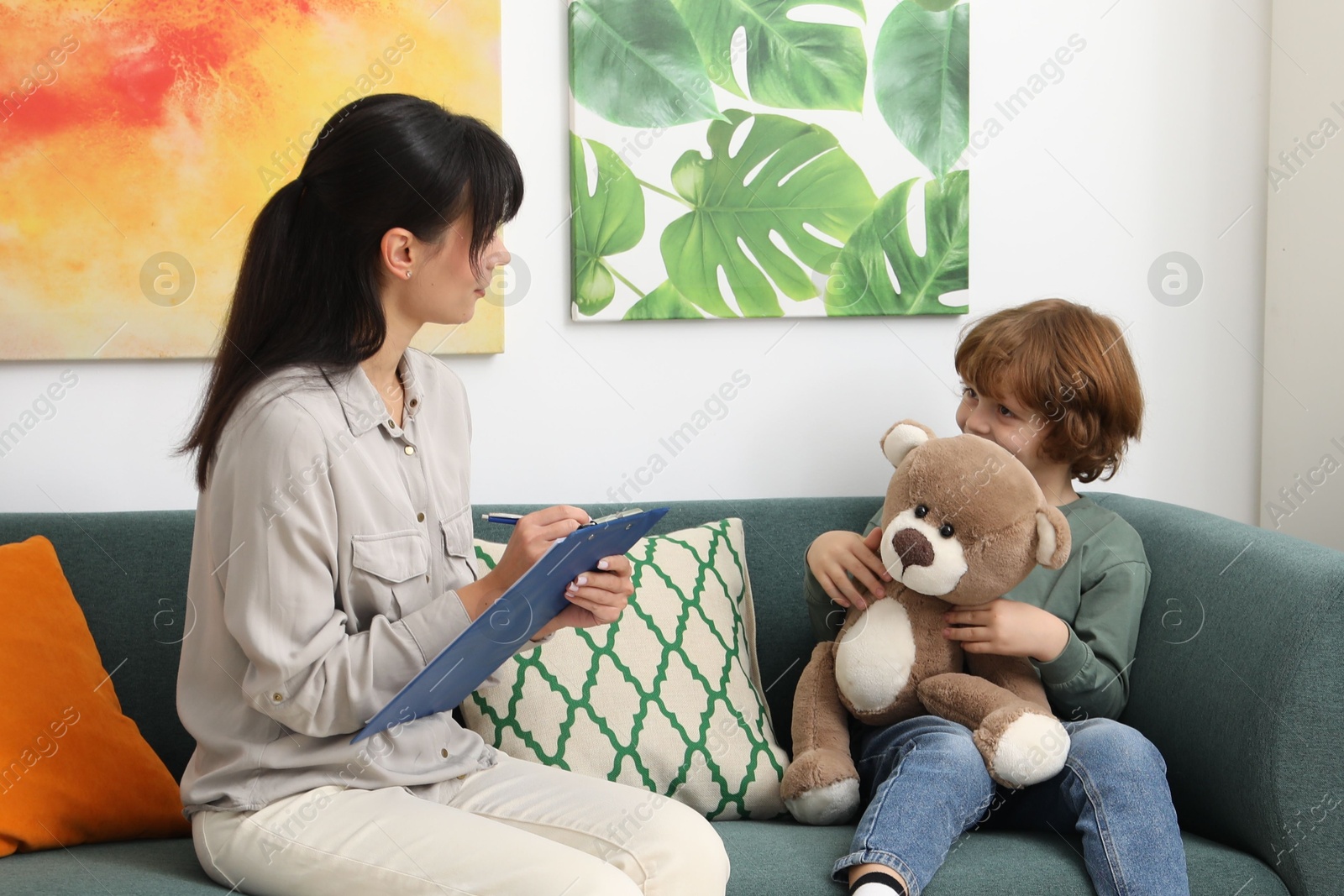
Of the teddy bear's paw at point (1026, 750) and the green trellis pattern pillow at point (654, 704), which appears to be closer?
the teddy bear's paw at point (1026, 750)

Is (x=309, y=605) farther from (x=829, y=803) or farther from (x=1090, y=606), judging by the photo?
(x=1090, y=606)

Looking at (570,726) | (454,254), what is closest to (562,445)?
(570,726)

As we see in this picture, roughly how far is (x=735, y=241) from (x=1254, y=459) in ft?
3.78

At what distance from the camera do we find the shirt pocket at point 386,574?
1.19 metres

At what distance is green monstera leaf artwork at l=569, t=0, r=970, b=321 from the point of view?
1959mm

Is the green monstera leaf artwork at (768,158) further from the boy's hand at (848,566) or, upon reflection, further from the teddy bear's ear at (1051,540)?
the teddy bear's ear at (1051,540)

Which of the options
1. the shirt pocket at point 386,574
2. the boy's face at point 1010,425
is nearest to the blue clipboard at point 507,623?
the shirt pocket at point 386,574

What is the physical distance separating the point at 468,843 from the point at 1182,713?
990mm

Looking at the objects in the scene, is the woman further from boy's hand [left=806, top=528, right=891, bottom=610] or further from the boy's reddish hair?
the boy's reddish hair

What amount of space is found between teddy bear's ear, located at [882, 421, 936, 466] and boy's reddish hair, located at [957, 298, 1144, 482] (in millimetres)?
151

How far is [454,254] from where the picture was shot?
127 cm

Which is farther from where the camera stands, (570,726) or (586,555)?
(570,726)

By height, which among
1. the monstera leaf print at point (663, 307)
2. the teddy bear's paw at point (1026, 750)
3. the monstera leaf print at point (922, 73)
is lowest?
the teddy bear's paw at point (1026, 750)

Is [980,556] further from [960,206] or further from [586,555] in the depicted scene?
[960,206]
